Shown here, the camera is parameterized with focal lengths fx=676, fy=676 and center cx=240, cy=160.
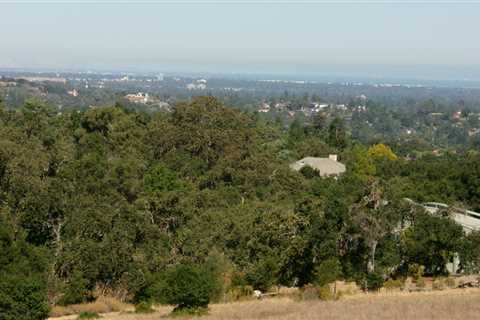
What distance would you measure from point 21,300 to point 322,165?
31.6m

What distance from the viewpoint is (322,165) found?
44.4 m

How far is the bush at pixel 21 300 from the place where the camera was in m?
14.5

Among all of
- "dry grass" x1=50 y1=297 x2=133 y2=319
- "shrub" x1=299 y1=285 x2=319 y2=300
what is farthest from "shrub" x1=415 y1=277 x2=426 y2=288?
"dry grass" x1=50 y1=297 x2=133 y2=319

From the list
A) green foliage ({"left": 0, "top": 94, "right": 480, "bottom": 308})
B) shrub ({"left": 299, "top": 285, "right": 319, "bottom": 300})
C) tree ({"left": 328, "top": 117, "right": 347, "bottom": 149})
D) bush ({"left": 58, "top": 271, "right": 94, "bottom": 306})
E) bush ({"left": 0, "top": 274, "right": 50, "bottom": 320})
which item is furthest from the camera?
tree ({"left": 328, "top": 117, "right": 347, "bottom": 149})

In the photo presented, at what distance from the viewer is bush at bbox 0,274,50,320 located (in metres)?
14.5

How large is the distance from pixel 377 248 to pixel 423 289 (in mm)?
2014

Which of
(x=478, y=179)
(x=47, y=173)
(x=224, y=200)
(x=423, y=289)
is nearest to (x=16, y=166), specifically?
(x=47, y=173)

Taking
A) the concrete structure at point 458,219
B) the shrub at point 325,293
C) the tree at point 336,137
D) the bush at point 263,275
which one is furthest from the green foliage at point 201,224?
the tree at point 336,137

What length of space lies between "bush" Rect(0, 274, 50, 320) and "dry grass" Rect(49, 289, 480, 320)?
89.1 inches

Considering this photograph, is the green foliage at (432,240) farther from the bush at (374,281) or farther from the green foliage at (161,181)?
the green foliage at (161,181)

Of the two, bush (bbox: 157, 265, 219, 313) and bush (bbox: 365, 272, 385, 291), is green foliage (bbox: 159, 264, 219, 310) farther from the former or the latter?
bush (bbox: 365, 272, 385, 291)

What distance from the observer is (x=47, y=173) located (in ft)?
109

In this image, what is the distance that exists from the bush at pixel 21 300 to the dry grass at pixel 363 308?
89.1 inches

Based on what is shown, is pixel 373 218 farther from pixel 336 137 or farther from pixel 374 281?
pixel 336 137
